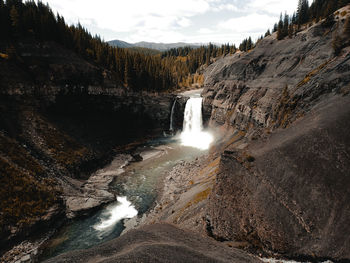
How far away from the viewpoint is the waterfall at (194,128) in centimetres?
5135

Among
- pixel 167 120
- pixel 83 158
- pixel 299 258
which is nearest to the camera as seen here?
pixel 299 258

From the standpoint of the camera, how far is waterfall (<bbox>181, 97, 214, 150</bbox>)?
5135 centimetres

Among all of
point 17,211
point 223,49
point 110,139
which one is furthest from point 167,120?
point 223,49

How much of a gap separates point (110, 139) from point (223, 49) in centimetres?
12202

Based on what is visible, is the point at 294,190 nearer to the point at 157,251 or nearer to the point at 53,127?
the point at 157,251

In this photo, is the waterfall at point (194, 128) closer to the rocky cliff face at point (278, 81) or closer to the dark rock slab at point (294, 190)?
the rocky cliff face at point (278, 81)

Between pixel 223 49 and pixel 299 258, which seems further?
pixel 223 49

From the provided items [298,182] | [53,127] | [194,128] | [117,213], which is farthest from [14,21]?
[298,182]

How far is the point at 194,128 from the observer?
5756 centimetres

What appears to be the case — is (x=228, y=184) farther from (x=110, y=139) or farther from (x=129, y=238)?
(x=110, y=139)

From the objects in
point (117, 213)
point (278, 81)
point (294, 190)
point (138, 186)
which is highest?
point (278, 81)

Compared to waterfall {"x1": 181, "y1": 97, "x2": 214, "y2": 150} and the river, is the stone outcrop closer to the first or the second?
the river

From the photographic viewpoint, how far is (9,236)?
19.2 metres

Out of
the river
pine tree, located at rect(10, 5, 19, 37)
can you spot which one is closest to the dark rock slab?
the river
